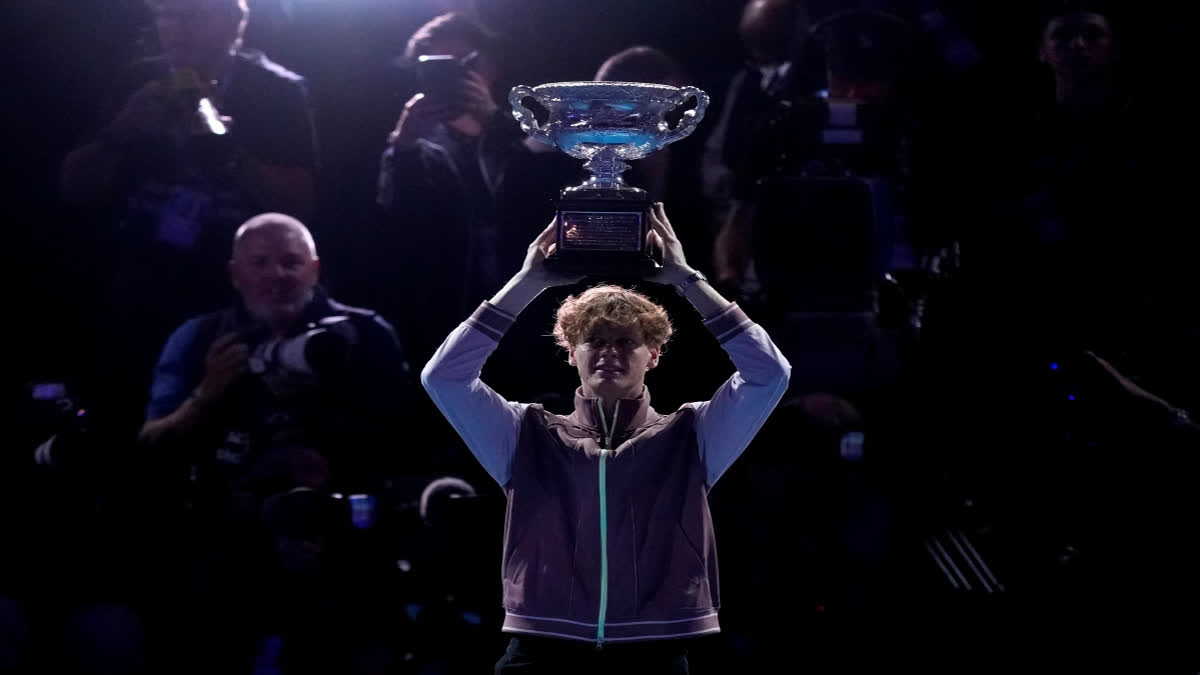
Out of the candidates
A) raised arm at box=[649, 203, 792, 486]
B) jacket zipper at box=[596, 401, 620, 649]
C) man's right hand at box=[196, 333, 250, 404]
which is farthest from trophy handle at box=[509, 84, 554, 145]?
man's right hand at box=[196, 333, 250, 404]

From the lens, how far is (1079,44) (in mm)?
4930

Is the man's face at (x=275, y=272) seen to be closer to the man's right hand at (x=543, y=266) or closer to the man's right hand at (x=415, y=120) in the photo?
the man's right hand at (x=415, y=120)

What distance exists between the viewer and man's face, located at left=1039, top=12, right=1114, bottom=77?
493 cm

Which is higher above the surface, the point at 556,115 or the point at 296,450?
→ the point at 556,115

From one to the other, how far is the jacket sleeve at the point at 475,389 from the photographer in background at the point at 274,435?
1658mm

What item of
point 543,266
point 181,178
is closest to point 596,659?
point 543,266

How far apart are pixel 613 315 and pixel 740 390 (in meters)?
0.33

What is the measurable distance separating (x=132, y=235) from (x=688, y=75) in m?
2.14

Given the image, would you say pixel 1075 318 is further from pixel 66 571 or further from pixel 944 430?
pixel 66 571

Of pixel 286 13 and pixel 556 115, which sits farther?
pixel 286 13

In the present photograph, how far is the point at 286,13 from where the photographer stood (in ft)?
16.9

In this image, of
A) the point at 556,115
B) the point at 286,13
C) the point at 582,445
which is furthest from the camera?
the point at 286,13

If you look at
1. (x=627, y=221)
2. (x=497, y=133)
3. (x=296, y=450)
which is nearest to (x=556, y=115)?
(x=627, y=221)

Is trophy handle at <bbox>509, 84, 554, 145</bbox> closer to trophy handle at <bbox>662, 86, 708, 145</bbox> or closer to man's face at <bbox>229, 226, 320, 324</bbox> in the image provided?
trophy handle at <bbox>662, 86, 708, 145</bbox>
